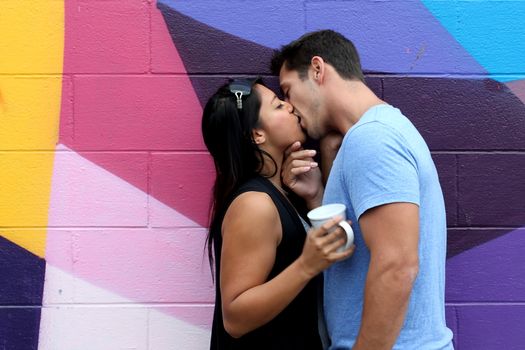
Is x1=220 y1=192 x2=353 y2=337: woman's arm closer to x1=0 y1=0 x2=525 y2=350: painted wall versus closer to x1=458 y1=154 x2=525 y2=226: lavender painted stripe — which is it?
x1=0 y1=0 x2=525 y2=350: painted wall

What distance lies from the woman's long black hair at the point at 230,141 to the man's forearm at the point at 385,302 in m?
0.62

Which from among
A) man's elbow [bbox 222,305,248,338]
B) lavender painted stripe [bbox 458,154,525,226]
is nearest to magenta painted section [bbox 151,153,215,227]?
man's elbow [bbox 222,305,248,338]

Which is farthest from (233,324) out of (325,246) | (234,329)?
(325,246)

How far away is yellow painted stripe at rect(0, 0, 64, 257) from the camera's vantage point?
2.71 m

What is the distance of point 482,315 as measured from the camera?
2779 millimetres

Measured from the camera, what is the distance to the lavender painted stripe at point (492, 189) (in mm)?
2740

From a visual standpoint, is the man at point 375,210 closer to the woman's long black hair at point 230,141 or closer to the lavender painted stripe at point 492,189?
the woman's long black hair at point 230,141

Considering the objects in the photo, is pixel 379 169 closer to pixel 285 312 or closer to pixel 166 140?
pixel 285 312

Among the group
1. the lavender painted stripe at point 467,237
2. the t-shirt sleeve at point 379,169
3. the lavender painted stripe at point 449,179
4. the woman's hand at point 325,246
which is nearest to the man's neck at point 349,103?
the t-shirt sleeve at point 379,169

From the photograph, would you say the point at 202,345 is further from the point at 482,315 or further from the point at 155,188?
the point at 482,315

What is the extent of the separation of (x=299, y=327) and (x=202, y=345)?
67 cm

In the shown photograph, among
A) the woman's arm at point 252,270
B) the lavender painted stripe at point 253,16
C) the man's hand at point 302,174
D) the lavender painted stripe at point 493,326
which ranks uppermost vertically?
the lavender painted stripe at point 253,16

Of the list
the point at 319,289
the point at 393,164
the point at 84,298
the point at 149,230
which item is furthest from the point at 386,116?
the point at 84,298

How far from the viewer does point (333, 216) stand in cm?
190
